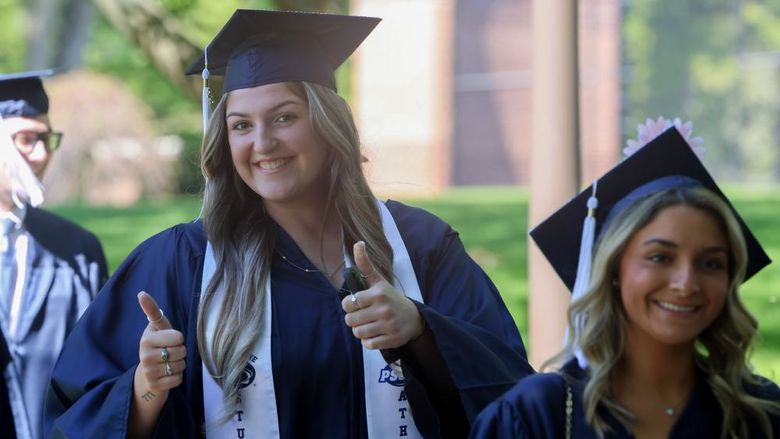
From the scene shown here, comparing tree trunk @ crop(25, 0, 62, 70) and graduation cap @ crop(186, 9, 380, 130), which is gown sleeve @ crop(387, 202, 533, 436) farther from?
tree trunk @ crop(25, 0, 62, 70)

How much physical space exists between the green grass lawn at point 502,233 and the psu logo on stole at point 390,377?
14.3 ft

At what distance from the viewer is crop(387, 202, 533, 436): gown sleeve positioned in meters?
3.28

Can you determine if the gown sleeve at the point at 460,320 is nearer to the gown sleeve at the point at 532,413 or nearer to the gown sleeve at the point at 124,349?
the gown sleeve at the point at 532,413

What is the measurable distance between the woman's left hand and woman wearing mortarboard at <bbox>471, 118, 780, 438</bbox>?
389 millimetres

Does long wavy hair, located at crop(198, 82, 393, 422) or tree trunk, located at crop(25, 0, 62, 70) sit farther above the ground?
tree trunk, located at crop(25, 0, 62, 70)

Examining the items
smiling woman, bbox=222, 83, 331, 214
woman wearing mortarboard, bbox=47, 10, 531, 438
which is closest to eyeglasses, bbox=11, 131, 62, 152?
woman wearing mortarboard, bbox=47, 10, 531, 438

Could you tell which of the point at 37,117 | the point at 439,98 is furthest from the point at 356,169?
the point at 439,98

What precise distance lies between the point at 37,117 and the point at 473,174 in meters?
22.3

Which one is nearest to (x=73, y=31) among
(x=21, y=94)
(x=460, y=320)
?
(x=21, y=94)

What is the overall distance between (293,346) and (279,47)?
2.93ft

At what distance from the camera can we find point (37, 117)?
4961mm

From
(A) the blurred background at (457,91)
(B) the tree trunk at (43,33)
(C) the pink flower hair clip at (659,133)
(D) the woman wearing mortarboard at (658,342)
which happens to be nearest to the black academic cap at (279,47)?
(C) the pink flower hair clip at (659,133)

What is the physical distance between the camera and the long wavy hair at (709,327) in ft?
9.20

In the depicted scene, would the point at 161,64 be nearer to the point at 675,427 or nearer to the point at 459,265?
the point at 459,265
